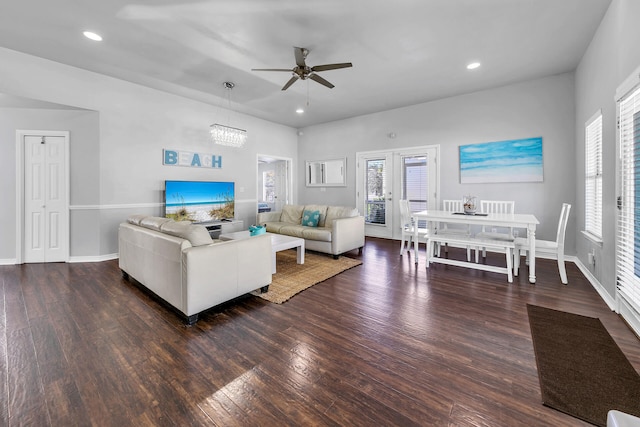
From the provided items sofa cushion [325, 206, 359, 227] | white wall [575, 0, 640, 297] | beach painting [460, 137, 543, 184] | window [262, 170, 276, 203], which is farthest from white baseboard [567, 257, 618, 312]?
window [262, 170, 276, 203]

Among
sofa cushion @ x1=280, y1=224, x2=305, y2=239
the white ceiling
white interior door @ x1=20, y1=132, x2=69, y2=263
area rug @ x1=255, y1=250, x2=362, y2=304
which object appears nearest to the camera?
the white ceiling

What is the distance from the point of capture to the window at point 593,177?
10.3ft

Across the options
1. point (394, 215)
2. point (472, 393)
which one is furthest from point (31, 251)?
point (394, 215)

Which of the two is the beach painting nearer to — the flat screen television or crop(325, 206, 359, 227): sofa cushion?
crop(325, 206, 359, 227): sofa cushion

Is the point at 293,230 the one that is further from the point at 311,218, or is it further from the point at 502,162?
the point at 502,162

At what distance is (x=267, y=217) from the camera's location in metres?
5.71

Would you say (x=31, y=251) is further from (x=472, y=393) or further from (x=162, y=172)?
(x=472, y=393)

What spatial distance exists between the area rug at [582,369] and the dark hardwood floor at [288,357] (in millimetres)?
78

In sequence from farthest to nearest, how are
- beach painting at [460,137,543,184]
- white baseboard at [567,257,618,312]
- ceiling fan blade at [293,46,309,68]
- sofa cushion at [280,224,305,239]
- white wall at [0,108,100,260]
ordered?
sofa cushion at [280,224,305,239] < beach painting at [460,137,543,184] < white wall at [0,108,100,260] < ceiling fan blade at [293,46,309,68] < white baseboard at [567,257,618,312]

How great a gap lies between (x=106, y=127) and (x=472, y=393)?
571 cm

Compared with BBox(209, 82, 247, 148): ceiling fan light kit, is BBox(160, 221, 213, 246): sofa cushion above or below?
below

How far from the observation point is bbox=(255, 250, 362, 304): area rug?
296 cm

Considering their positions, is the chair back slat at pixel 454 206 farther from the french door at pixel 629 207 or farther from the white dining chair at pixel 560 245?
the french door at pixel 629 207

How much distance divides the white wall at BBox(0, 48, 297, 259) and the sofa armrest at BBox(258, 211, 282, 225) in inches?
56.8
